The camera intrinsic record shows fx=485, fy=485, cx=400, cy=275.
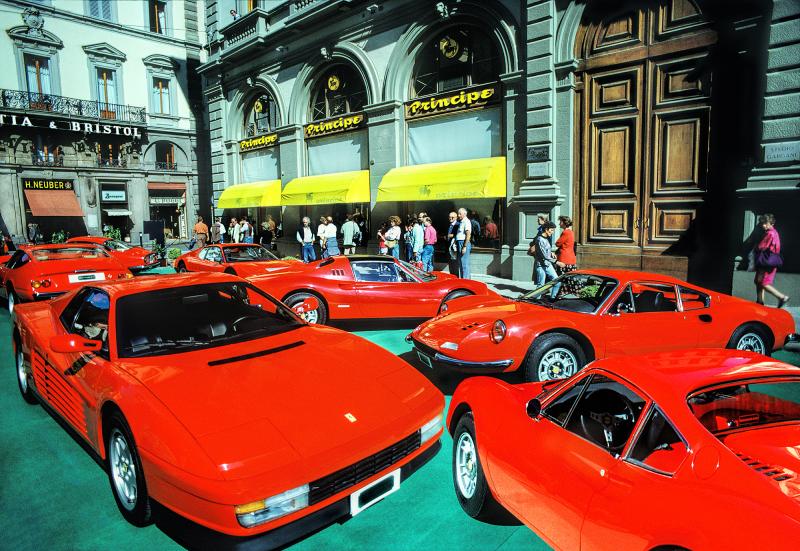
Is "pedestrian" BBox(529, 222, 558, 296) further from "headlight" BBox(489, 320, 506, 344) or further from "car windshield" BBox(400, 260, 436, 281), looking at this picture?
"headlight" BBox(489, 320, 506, 344)

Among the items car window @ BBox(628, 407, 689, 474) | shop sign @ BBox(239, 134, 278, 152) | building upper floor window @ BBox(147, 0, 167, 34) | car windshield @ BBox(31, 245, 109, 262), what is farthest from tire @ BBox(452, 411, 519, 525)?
building upper floor window @ BBox(147, 0, 167, 34)

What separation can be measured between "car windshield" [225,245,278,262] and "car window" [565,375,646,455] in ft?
33.6

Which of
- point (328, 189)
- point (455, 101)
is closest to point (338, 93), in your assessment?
point (328, 189)

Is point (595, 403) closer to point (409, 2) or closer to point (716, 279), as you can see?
point (716, 279)

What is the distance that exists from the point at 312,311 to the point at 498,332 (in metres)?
3.66

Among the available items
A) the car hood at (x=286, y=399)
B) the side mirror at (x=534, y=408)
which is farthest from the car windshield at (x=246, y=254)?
the side mirror at (x=534, y=408)

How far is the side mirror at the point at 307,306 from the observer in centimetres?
750

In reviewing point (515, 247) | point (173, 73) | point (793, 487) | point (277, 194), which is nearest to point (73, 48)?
point (173, 73)

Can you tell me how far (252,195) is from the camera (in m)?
21.9

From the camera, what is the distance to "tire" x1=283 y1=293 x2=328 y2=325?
7.58 meters

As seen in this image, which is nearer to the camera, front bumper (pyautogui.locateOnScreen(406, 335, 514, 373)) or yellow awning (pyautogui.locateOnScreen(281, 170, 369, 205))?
front bumper (pyautogui.locateOnScreen(406, 335, 514, 373))

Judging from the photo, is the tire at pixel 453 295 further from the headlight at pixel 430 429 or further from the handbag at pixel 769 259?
the handbag at pixel 769 259

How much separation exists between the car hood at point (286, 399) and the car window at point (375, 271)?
4.35 metres

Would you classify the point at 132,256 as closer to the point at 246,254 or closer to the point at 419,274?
the point at 246,254
